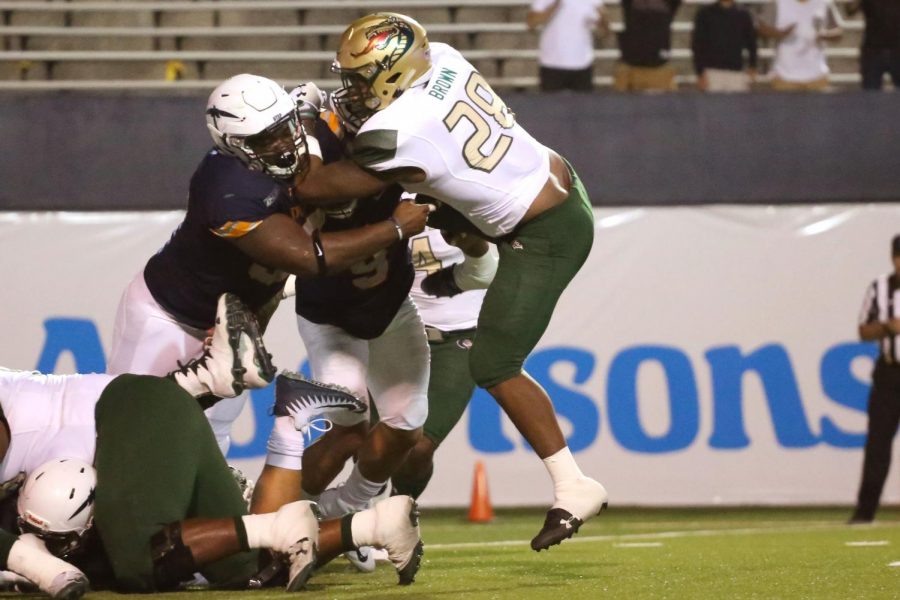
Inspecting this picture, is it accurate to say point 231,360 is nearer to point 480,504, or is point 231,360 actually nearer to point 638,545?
point 638,545

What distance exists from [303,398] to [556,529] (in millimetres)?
961

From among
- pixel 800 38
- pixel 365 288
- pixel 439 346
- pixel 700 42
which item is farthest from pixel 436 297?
pixel 800 38

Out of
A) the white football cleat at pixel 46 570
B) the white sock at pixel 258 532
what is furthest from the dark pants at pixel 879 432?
the white football cleat at pixel 46 570

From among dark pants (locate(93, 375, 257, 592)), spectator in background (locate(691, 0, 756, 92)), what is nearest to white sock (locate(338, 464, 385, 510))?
dark pants (locate(93, 375, 257, 592))

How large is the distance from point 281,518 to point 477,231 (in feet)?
4.17

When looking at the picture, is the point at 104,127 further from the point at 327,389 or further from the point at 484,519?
the point at 327,389

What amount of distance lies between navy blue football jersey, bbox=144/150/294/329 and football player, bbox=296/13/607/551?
159mm

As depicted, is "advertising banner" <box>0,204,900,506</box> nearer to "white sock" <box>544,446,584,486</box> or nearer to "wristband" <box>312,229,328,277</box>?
"white sock" <box>544,446,584,486</box>

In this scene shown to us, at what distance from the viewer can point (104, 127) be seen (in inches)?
368

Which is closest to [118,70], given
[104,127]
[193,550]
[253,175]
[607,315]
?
[104,127]

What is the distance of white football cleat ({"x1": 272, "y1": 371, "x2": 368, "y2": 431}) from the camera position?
4.91m

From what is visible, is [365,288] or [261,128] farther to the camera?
[365,288]

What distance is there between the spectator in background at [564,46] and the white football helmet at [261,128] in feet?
18.3

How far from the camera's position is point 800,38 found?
34.7 ft
